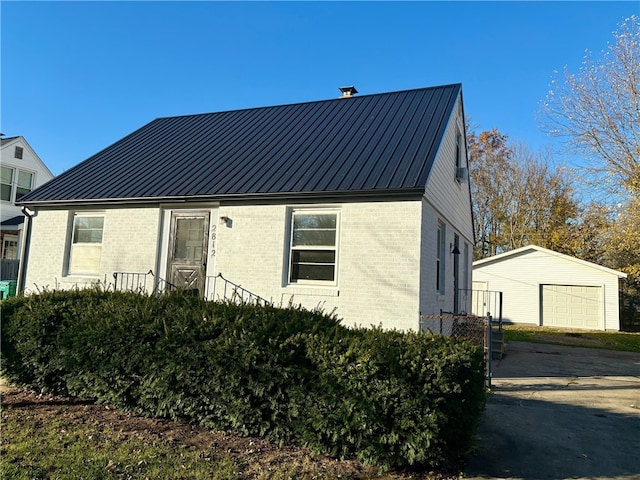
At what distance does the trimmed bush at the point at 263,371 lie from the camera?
12.5ft

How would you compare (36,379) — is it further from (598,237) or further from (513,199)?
(513,199)

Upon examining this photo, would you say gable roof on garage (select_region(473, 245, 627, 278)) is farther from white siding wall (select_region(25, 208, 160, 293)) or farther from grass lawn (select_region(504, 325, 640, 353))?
white siding wall (select_region(25, 208, 160, 293))

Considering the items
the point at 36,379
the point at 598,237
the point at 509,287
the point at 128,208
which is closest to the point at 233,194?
the point at 128,208

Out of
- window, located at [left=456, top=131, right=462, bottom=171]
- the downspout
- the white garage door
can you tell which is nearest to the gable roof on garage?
the white garage door

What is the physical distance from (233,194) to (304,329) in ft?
16.9

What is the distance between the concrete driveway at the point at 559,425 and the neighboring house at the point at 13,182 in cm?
2273

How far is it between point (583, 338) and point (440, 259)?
38.0 ft

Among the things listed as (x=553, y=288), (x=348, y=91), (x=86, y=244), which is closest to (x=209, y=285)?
(x=86, y=244)

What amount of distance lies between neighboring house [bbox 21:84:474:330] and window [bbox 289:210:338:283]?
0.07 ft

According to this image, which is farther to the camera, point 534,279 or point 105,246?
point 534,279

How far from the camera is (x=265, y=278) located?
8859 mm

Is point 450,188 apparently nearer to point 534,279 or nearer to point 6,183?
point 534,279

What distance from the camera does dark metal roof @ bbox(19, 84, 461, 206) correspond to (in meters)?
8.61

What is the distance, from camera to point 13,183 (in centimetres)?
2331
